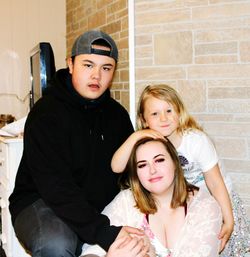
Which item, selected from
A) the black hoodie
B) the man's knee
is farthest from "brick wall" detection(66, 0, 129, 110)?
Answer: the man's knee

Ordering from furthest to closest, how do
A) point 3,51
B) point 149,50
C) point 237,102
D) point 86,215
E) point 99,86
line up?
point 3,51 < point 149,50 < point 237,102 < point 99,86 < point 86,215

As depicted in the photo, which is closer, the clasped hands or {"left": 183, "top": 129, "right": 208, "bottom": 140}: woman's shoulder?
the clasped hands

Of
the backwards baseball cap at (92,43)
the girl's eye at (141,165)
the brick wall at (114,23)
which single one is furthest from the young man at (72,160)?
the brick wall at (114,23)

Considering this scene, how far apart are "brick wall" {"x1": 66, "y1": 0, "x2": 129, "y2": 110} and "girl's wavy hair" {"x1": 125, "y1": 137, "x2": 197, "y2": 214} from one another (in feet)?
2.71

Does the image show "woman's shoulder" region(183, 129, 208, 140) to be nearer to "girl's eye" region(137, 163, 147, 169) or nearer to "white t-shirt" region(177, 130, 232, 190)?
"white t-shirt" region(177, 130, 232, 190)

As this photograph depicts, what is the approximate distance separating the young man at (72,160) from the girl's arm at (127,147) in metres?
0.11

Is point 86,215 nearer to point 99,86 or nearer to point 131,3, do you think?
point 99,86

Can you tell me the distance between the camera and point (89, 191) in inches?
64.2

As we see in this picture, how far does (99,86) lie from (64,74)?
20cm

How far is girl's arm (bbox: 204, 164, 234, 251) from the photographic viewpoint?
1562 millimetres

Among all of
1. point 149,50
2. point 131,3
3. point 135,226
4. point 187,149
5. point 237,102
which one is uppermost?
point 131,3

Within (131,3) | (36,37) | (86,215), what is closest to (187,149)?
(86,215)

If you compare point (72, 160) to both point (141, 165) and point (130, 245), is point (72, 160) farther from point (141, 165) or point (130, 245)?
point (130, 245)

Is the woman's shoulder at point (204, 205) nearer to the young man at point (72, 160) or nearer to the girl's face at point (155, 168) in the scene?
the girl's face at point (155, 168)
